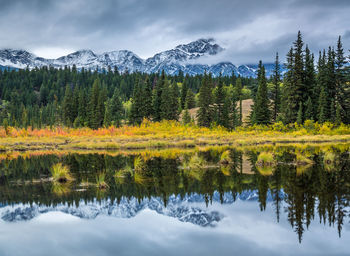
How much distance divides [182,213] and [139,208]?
2057 mm

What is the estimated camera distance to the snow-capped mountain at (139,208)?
12217 mm

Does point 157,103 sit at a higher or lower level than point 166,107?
higher

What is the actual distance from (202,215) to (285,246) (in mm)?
3764

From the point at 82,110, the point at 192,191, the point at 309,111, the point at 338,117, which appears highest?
the point at 82,110

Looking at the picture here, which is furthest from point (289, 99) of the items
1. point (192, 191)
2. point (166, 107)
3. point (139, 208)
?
point (139, 208)

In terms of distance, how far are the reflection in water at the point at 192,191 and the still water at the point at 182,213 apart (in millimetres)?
45

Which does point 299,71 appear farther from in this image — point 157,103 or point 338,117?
point 157,103

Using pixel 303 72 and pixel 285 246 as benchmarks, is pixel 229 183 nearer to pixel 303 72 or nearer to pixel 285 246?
pixel 285 246

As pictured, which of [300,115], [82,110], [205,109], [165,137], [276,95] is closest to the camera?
[165,137]

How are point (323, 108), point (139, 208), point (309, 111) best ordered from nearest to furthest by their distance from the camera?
1. point (139, 208)
2. point (323, 108)
3. point (309, 111)

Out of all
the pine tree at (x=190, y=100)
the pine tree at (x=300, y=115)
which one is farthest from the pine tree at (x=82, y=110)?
the pine tree at (x=300, y=115)

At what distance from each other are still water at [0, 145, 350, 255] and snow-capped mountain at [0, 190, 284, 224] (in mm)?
41

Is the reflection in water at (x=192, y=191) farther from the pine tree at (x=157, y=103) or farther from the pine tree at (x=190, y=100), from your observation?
the pine tree at (x=190, y=100)

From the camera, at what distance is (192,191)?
51.1ft
